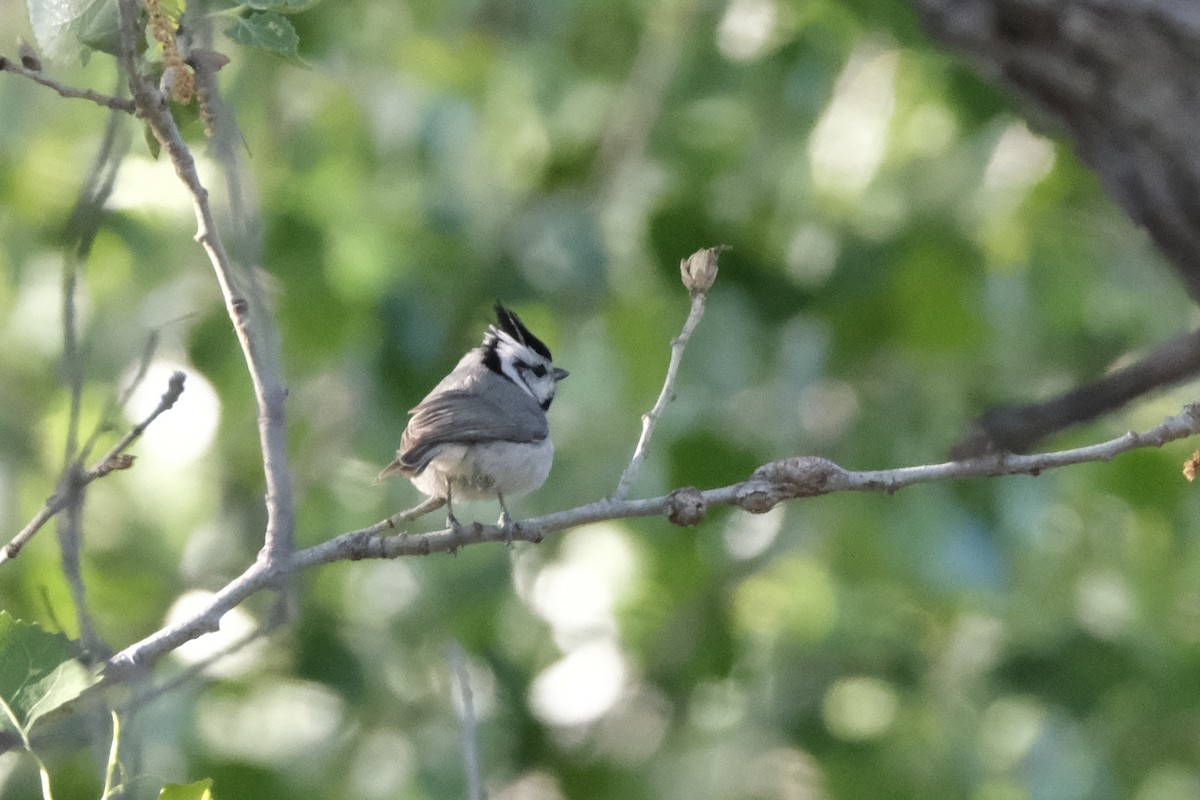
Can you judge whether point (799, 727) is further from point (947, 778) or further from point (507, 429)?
point (507, 429)

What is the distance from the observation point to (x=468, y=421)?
9.95 feet

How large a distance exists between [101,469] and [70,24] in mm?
512

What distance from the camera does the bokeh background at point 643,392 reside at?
3.44 m

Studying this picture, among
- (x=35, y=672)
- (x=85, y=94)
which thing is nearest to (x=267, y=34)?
(x=85, y=94)

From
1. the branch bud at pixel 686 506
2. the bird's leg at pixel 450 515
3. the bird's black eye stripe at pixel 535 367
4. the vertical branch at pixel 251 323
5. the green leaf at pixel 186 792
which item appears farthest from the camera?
the bird's black eye stripe at pixel 535 367

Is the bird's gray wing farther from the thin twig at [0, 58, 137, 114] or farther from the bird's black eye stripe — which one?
the thin twig at [0, 58, 137, 114]

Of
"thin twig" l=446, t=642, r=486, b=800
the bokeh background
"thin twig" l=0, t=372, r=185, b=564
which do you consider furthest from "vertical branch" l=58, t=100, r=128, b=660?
the bokeh background

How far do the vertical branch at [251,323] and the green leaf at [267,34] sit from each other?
11 cm

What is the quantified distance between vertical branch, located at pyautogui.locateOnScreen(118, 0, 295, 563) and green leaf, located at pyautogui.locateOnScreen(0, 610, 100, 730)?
→ 24 centimetres

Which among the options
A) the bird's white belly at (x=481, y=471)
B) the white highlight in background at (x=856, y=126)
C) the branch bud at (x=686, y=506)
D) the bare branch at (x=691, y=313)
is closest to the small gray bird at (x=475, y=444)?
the bird's white belly at (x=481, y=471)

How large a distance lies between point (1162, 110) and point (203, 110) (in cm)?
107

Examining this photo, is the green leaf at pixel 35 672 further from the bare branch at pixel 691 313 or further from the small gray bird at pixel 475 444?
the small gray bird at pixel 475 444

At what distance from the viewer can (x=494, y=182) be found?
3961 millimetres

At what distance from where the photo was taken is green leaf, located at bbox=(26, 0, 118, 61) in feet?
4.76
